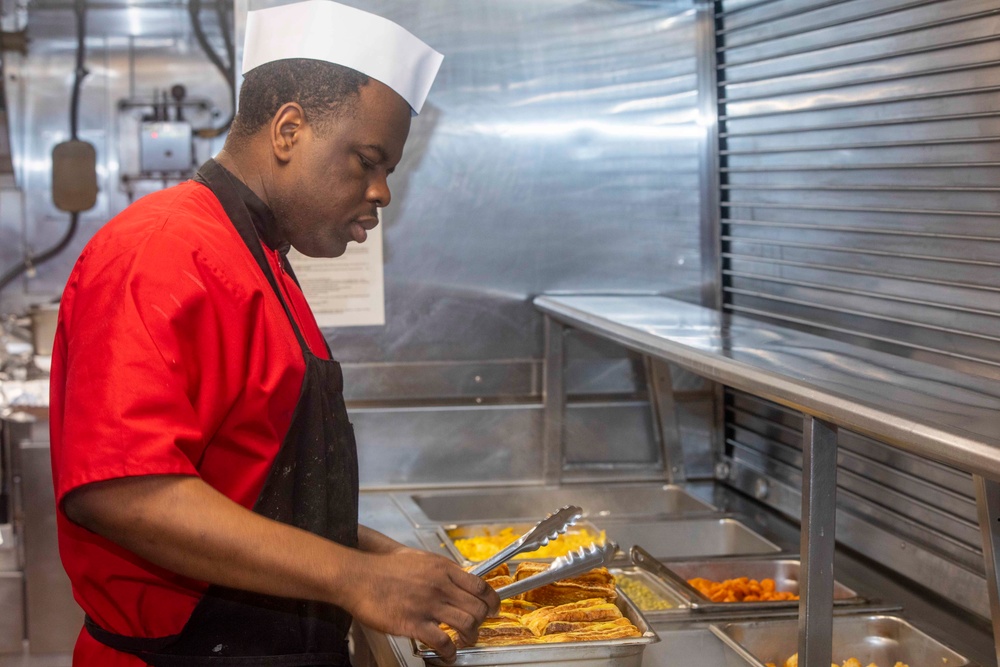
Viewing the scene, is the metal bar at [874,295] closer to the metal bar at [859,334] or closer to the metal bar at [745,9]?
the metal bar at [859,334]

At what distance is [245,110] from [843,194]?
56.3 inches

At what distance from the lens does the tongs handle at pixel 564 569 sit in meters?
1.62

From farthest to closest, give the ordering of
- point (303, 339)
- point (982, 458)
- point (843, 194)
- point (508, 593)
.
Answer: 1. point (843, 194)
2. point (508, 593)
3. point (303, 339)
4. point (982, 458)

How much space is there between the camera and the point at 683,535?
2756 mm

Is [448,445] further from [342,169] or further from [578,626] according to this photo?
[342,169]

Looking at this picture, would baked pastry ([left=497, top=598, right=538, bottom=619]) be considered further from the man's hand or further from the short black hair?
the short black hair

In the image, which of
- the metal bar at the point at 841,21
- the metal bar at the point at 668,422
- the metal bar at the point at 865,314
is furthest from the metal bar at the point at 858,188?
the metal bar at the point at 668,422

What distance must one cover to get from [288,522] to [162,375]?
1.16 ft

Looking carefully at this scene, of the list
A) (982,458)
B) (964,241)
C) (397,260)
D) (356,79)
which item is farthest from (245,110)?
(397,260)

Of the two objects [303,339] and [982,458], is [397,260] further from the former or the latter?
[982,458]

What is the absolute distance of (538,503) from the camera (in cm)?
304

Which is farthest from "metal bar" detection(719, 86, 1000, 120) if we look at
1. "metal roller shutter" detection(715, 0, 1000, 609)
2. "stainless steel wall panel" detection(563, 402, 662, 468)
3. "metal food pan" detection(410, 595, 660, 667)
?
"metal food pan" detection(410, 595, 660, 667)

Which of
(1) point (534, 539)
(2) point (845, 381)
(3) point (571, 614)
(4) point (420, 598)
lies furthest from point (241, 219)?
(2) point (845, 381)

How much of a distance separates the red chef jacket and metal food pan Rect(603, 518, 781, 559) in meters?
1.46
